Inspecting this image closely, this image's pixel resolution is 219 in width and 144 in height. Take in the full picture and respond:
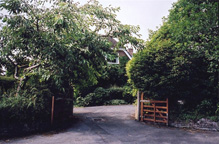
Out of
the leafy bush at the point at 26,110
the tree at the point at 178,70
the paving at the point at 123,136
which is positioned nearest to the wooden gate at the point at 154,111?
the tree at the point at 178,70

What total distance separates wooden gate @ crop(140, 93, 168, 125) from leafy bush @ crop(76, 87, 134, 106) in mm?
8409

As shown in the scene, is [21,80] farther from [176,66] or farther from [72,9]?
[176,66]

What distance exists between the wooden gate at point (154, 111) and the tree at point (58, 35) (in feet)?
11.5

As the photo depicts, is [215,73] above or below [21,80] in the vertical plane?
above

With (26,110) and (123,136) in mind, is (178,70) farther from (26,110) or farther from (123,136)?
(26,110)

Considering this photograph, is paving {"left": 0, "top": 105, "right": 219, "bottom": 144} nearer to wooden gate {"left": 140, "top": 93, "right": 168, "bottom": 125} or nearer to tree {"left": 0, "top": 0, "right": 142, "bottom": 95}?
wooden gate {"left": 140, "top": 93, "right": 168, "bottom": 125}

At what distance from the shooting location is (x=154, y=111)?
10359 mm

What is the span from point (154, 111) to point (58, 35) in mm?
6597

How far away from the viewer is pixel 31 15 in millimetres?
8523

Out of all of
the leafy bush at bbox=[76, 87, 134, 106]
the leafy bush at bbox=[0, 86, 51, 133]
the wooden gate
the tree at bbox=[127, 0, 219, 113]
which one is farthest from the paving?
the leafy bush at bbox=[76, 87, 134, 106]

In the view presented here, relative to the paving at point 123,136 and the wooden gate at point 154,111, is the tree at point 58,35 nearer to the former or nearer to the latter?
the paving at point 123,136

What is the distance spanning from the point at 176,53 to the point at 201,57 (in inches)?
55.9

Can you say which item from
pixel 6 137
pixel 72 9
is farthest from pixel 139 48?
pixel 6 137

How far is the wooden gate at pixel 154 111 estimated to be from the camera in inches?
397
